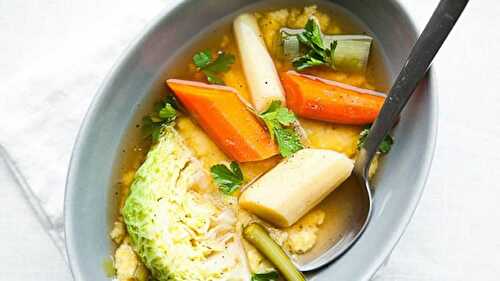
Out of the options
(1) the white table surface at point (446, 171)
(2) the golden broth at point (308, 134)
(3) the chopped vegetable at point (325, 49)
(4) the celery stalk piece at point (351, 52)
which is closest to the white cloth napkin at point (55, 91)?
(1) the white table surface at point (446, 171)

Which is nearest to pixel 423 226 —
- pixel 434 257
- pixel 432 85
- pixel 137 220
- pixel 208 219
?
pixel 434 257

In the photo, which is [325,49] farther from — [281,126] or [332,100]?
[281,126]

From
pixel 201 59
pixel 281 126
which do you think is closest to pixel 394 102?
pixel 281 126

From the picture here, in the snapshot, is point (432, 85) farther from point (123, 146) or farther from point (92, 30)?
point (92, 30)

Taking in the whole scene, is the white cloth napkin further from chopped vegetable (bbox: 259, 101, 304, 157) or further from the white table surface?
chopped vegetable (bbox: 259, 101, 304, 157)

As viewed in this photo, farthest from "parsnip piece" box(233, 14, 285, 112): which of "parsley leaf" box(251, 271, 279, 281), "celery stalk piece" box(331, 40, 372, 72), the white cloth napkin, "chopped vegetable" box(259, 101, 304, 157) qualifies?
"parsley leaf" box(251, 271, 279, 281)

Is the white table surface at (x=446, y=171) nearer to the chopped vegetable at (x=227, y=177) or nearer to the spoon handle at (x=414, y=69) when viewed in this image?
the spoon handle at (x=414, y=69)
